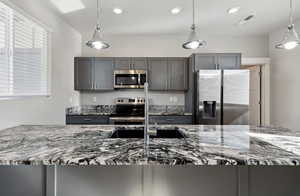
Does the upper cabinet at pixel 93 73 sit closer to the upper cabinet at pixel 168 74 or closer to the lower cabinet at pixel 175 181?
the upper cabinet at pixel 168 74

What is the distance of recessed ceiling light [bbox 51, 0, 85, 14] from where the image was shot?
110 inches

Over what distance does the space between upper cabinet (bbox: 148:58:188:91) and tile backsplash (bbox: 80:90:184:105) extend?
0.36 m

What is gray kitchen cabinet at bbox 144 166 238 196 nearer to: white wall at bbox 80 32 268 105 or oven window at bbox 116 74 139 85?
oven window at bbox 116 74 139 85

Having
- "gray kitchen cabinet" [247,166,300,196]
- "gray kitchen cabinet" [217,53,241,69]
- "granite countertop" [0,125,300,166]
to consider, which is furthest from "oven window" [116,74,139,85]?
"gray kitchen cabinet" [247,166,300,196]

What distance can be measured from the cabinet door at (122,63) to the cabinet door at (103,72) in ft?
0.33

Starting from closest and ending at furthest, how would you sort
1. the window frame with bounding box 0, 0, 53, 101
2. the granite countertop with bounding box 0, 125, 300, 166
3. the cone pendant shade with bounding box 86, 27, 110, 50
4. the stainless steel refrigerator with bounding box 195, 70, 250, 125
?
the granite countertop with bounding box 0, 125, 300, 166 → the cone pendant shade with bounding box 86, 27, 110, 50 → the window frame with bounding box 0, 0, 53, 101 → the stainless steel refrigerator with bounding box 195, 70, 250, 125

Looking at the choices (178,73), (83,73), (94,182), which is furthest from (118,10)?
(94,182)

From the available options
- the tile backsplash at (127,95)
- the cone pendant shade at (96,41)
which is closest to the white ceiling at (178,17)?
the cone pendant shade at (96,41)

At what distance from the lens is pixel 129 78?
12.9 feet

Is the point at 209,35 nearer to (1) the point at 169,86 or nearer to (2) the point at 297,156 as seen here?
(1) the point at 169,86

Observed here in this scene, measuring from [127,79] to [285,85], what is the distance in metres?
3.08

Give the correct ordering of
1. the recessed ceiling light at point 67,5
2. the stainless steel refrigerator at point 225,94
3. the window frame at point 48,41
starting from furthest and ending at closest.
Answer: the stainless steel refrigerator at point 225,94, the recessed ceiling light at point 67,5, the window frame at point 48,41

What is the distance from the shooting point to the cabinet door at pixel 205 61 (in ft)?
11.9

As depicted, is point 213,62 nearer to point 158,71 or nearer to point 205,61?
point 205,61
